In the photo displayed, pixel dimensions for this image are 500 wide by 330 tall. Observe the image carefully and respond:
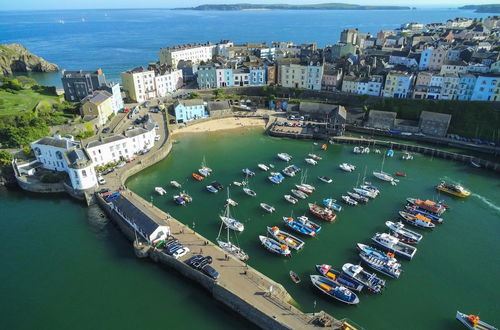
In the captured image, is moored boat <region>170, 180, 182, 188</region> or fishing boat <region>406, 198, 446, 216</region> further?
moored boat <region>170, 180, 182, 188</region>

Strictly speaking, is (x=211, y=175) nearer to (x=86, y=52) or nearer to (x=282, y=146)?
(x=282, y=146)

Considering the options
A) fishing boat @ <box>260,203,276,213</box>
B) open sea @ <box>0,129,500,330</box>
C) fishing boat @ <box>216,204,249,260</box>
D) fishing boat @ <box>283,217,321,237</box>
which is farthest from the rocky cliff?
fishing boat @ <box>283,217,321,237</box>

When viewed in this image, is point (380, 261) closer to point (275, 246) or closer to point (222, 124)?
point (275, 246)

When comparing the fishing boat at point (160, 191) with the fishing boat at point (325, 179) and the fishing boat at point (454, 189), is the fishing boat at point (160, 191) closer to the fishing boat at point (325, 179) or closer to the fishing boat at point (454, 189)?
the fishing boat at point (325, 179)

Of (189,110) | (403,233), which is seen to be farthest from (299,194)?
(189,110)

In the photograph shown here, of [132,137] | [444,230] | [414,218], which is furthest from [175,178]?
[444,230]

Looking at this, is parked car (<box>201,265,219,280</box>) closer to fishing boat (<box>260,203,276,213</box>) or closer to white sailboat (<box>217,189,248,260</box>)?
white sailboat (<box>217,189,248,260</box>)
